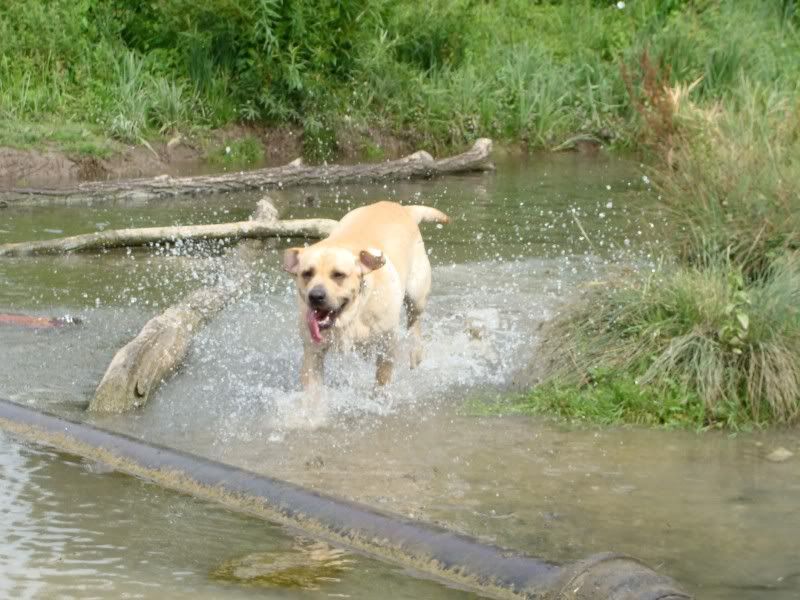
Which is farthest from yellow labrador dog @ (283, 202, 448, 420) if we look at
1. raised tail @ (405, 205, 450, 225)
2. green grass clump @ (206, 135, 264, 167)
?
green grass clump @ (206, 135, 264, 167)

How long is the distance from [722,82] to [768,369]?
10.8m

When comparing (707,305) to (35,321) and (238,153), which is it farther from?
(238,153)

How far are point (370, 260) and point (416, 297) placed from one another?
57.9 inches

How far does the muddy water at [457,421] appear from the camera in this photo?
5684 mm

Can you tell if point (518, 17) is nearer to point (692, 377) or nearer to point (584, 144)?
point (584, 144)

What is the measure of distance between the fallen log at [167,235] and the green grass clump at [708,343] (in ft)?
12.8

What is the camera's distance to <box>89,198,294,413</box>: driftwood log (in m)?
7.37

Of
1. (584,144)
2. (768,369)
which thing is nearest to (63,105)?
(584,144)

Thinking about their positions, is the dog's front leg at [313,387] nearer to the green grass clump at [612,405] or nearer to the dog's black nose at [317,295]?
the dog's black nose at [317,295]

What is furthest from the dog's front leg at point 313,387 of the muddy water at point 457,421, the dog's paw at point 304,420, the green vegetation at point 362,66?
the green vegetation at point 362,66

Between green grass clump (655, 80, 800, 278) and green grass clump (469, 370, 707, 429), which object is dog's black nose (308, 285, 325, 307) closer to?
green grass clump (469, 370, 707, 429)

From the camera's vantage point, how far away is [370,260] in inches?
282

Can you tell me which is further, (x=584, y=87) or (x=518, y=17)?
(x=518, y=17)

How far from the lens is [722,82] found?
1716 centimetres
